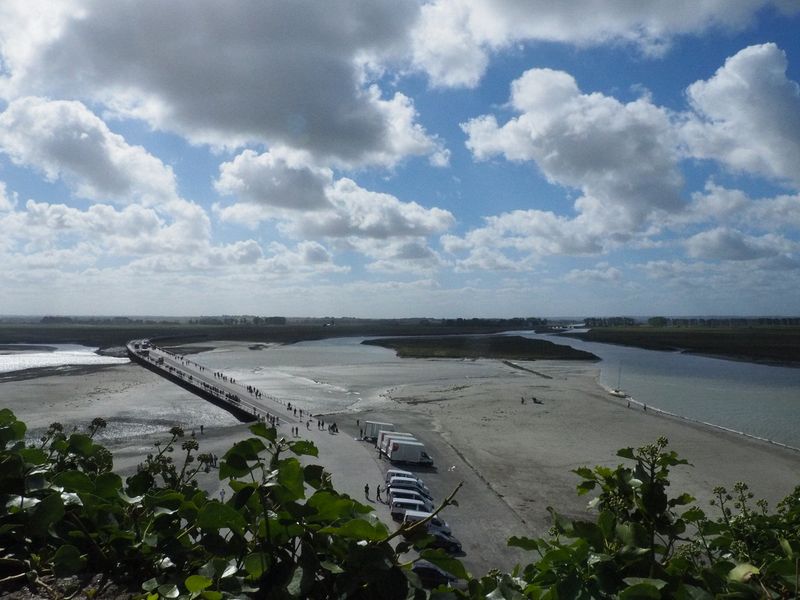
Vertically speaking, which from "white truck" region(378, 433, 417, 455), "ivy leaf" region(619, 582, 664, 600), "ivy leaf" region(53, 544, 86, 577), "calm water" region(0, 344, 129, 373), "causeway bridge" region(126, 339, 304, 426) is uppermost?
"ivy leaf" region(619, 582, 664, 600)

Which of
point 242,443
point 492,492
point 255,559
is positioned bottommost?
point 492,492

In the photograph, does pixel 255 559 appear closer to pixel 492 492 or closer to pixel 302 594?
pixel 302 594

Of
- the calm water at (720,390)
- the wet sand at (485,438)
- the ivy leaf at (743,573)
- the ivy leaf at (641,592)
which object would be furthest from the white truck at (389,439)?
the ivy leaf at (641,592)

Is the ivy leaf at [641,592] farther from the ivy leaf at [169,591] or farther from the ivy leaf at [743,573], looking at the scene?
the ivy leaf at [169,591]

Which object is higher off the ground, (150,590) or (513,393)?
(150,590)

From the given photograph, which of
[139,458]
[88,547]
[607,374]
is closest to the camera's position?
[88,547]

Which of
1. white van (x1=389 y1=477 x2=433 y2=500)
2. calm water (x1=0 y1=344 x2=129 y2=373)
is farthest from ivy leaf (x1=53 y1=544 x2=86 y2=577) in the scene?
calm water (x1=0 y1=344 x2=129 y2=373)

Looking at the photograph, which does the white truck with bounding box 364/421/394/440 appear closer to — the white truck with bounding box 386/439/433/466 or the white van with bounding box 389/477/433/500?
the white truck with bounding box 386/439/433/466

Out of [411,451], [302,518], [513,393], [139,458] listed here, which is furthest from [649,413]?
[302,518]
